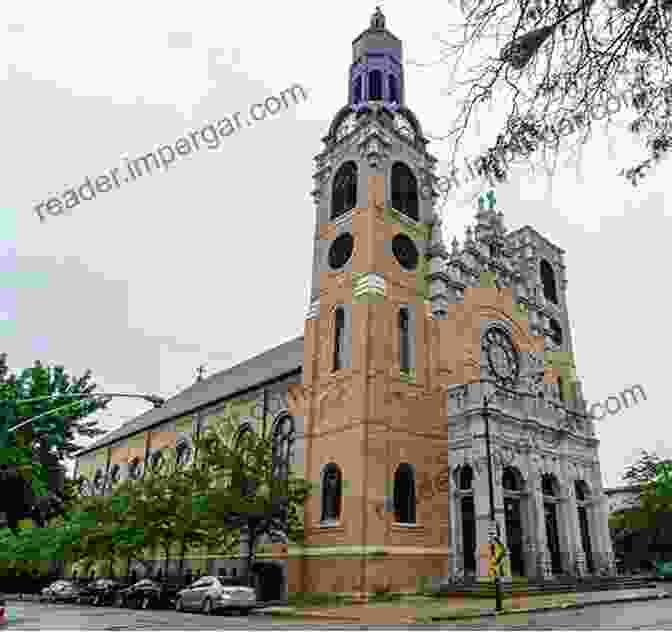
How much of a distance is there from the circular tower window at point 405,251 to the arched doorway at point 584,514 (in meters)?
14.6

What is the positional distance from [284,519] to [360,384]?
6.29m

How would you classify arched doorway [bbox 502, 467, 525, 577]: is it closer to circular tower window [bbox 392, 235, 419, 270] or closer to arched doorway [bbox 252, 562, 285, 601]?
arched doorway [bbox 252, 562, 285, 601]

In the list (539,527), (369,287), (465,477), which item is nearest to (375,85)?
(369,287)

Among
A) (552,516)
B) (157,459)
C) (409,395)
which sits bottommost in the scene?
(552,516)

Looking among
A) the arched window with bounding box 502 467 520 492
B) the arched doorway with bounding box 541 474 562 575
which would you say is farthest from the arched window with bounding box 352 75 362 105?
the arched doorway with bounding box 541 474 562 575

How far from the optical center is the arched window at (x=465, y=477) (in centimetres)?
2683

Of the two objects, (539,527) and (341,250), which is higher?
(341,250)

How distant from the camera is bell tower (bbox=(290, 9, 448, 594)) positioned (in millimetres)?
24156

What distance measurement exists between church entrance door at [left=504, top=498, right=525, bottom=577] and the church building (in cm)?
8

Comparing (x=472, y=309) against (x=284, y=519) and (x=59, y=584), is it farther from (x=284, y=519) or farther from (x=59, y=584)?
(x=59, y=584)

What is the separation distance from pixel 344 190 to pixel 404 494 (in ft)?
52.1

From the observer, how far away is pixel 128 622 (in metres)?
18.0

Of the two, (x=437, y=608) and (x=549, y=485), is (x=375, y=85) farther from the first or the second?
(x=437, y=608)

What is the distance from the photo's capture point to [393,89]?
117 feet
